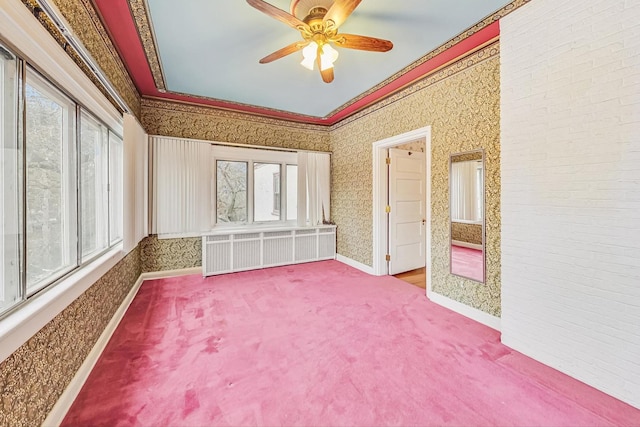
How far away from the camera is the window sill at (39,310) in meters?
1.01

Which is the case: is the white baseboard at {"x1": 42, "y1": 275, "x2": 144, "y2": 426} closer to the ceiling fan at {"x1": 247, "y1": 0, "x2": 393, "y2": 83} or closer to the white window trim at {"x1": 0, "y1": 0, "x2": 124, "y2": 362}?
the white window trim at {"x1": 0, "y1": 0, "x2": 124, "y2": 362}

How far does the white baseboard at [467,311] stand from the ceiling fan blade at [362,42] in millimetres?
2566

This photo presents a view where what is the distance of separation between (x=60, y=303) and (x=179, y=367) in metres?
0.88

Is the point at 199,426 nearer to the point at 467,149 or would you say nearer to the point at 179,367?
the point at 179,367

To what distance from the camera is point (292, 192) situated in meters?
4.77

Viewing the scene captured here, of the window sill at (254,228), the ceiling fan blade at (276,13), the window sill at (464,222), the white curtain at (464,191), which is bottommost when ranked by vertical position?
the window sill at (254,228)

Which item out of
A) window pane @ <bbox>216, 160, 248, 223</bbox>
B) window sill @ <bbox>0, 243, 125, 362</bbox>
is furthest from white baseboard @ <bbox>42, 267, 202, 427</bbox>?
window pane @ <bbox>216, 160, 248, 223</bbox>

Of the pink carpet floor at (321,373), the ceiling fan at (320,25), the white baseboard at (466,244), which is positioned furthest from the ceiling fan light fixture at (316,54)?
the pink carpet floor at (321,373)

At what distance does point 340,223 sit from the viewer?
4.83 m

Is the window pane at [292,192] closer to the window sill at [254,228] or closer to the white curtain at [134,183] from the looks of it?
the window sill at [254,228]

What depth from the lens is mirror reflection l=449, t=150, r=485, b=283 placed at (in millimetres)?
2498

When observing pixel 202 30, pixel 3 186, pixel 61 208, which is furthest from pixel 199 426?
pixel 202 30

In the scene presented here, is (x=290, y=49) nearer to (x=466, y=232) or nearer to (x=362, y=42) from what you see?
(x=362, y=42)

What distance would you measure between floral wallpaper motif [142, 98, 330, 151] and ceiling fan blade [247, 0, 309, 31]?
8.73 ft
